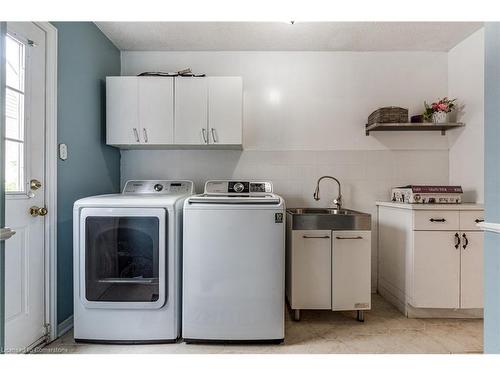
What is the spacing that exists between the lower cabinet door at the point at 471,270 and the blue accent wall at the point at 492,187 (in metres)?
1.22

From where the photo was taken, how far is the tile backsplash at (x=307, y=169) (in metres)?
2.85

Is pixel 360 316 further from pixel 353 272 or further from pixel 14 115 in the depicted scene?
pixel 14 115

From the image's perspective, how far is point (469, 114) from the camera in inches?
101

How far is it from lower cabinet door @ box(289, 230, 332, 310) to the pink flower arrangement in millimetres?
1560

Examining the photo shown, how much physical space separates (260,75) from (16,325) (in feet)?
8.88

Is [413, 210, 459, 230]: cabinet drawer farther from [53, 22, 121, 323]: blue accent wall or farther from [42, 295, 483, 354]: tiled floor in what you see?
[53, 22, 121, 323]: blue accent wall

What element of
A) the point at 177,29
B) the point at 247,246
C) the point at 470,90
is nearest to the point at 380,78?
the point at 470,90

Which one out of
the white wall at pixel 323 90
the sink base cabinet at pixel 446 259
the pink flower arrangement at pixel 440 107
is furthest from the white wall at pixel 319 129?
the sink base cabinet at pixel 446 259

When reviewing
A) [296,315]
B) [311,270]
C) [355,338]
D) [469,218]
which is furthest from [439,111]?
[296,315]

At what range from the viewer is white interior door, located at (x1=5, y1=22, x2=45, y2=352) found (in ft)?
5.27

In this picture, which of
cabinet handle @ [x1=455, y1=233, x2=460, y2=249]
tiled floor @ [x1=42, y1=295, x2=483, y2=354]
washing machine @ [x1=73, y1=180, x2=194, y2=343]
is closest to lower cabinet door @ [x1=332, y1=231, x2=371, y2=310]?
tiled floor @ [x1=42, y1=295, x2=483, y2=354]

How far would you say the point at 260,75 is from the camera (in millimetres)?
2840

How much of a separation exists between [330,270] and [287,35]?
207 centimetres
